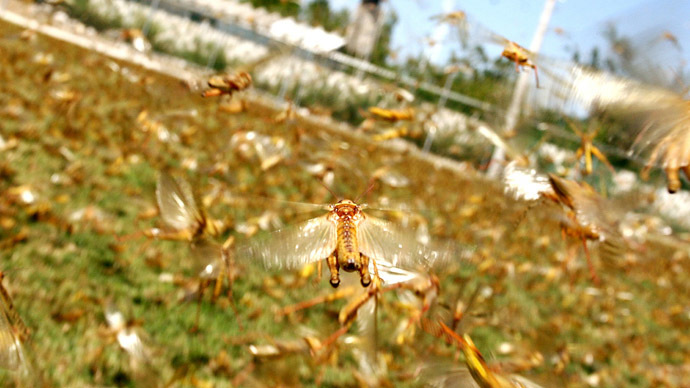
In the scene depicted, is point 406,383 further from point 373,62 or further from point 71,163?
point 373,62

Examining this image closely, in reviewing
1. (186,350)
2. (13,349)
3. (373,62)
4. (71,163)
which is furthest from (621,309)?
(373,62)

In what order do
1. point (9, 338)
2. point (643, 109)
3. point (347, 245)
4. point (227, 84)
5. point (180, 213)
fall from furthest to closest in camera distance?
point (180, 213) < point (227, 84) < point (643, 109) < point (9, 338) < point (347, 245)

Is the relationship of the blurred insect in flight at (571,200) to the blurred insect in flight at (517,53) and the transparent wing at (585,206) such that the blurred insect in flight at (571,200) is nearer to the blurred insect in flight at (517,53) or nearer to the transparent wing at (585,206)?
the transparent wing at (585,206)

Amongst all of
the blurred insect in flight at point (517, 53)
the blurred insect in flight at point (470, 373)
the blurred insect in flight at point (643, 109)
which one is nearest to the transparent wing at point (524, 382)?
the blurred insect in flight at point (470, 373)

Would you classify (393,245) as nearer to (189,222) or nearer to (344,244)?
(344,244)

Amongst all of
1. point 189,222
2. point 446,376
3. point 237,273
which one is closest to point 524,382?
point 446,376

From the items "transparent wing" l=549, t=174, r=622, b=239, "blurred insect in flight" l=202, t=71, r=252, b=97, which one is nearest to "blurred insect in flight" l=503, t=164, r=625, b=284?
→ "transparent wing" l=549, t=174, r=622, b=239
